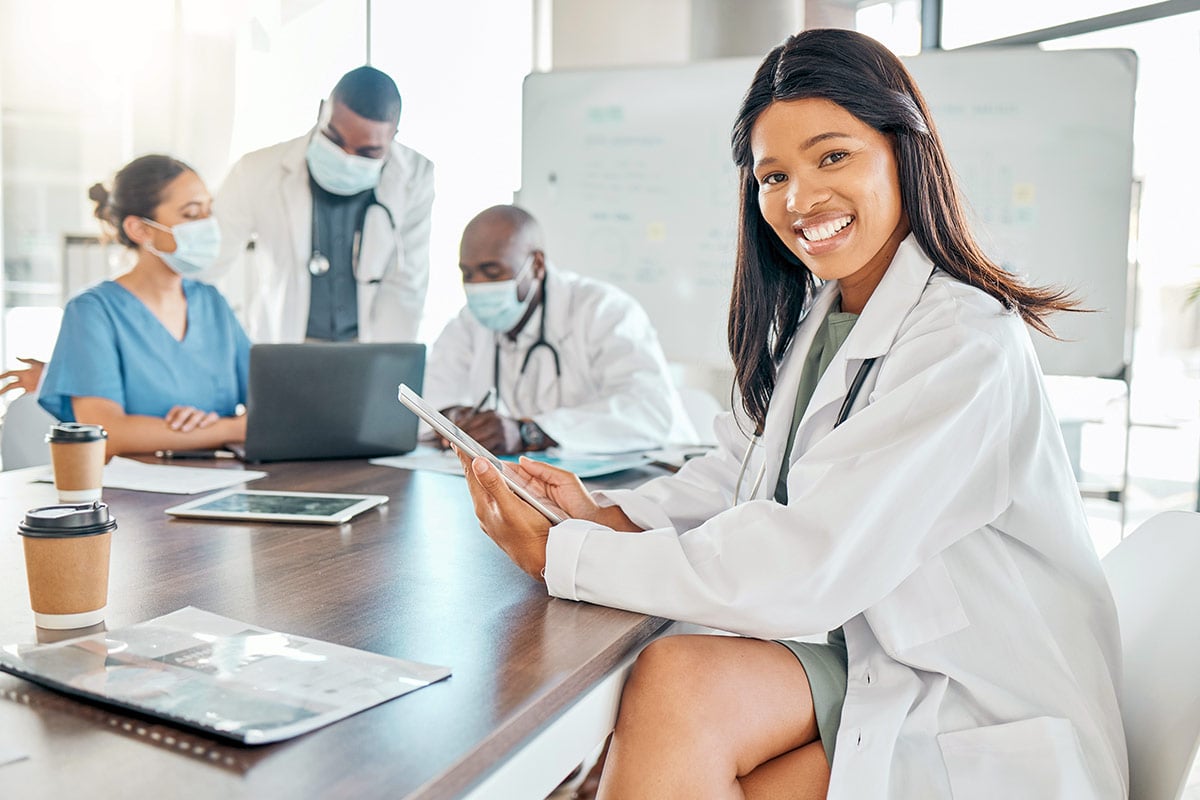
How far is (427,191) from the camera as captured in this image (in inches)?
127

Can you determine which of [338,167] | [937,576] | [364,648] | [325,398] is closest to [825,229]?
[937,576]

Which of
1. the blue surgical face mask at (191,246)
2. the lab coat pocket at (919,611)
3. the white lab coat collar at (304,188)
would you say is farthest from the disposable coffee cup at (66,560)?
the white lab coat collar at (304,188)

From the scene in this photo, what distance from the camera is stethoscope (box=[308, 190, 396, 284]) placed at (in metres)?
3.12

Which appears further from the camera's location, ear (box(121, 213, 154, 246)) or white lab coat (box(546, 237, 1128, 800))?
ear (box(121, 213, 154, 246))

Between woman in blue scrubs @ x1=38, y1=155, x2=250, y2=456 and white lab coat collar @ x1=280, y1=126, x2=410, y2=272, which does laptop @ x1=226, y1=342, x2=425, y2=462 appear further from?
white lab coat collar @ x1=280, y1=126, x2=410, y2=272

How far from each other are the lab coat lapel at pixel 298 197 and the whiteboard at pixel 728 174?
0.87 meters

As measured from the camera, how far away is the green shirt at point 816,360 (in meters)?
1.32

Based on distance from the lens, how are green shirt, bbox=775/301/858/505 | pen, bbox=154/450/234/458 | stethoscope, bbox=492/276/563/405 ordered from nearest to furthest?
1. green shirt, bbox=775/301/858/505
2. pen, bbox=154/450/234/458
3. stethoscope, bbox=492/276/563/405

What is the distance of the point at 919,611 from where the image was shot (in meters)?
1.04

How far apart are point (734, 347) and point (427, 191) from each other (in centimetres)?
198

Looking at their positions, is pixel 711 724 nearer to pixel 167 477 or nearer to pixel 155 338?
pixel 167 477

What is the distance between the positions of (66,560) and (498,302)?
1656 mm

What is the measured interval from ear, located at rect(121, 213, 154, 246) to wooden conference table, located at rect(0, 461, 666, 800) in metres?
0.87

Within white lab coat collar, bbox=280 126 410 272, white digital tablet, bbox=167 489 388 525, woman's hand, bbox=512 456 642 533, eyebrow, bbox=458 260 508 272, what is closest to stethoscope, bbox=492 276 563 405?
eyebrow, bbox=458 260 508 272
